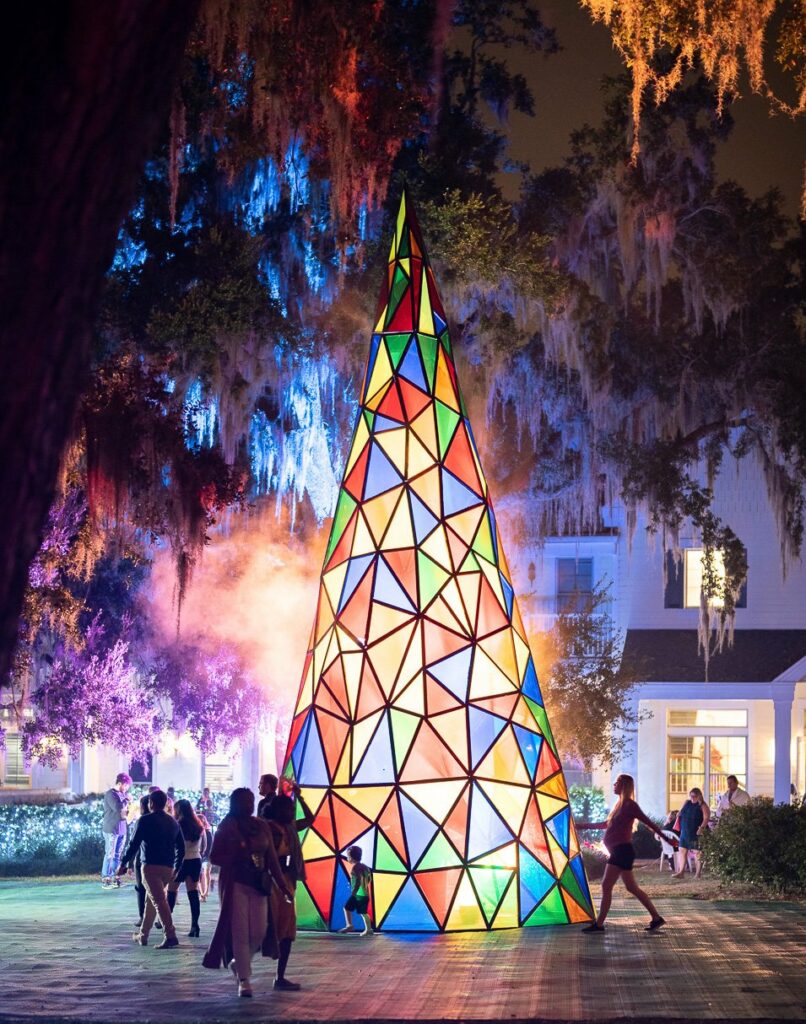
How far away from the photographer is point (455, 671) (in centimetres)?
1387

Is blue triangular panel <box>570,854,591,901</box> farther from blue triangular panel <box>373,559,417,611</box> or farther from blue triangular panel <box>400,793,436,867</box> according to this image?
blue triangular panel <box>373,559,417,611</box>

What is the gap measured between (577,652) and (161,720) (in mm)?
8414

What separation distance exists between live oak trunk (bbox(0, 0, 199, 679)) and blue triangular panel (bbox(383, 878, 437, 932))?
1108 centimetres

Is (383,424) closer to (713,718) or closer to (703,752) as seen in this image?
(703,752)

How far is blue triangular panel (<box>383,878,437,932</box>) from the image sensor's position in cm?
1352

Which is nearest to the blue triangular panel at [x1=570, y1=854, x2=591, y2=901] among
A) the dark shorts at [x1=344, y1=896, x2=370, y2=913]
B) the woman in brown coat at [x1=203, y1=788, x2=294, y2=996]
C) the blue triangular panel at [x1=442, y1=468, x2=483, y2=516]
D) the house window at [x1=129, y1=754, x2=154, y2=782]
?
the dark shorts at [x1=344, y1=896, x2=370, y2=913]

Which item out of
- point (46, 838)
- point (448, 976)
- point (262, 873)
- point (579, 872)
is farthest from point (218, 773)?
point (262, 873)

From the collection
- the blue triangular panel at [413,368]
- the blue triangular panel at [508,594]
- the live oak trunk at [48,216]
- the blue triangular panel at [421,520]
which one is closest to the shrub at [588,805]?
the blue triangular panel at [508,594]

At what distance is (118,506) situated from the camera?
595 inches

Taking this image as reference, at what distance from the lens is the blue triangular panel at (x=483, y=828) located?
1357 centimetres

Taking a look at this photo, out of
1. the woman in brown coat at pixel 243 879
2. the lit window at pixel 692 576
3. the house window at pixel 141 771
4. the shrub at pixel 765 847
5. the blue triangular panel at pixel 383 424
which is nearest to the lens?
the woman in brown coat at pixel 243 879

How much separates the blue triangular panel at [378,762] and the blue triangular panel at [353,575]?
1.26 m

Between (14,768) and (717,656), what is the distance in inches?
667

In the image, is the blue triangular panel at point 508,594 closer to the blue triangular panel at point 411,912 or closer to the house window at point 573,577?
the blue triangular panel at point 411,912
